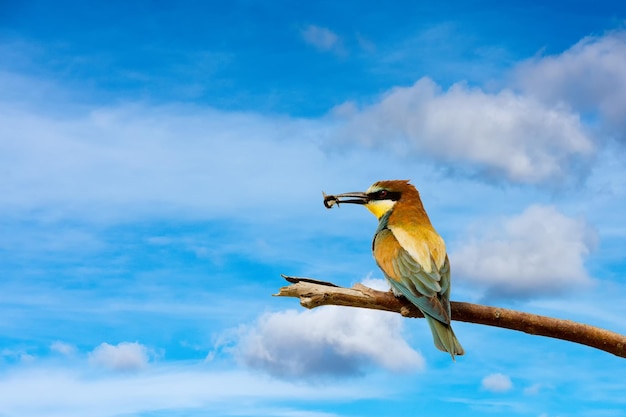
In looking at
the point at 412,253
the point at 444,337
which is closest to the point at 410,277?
the point at 412,253

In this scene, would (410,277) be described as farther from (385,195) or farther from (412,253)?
(385,195)

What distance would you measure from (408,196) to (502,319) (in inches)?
62.5

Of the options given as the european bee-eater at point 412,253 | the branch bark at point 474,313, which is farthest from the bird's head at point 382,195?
the branch bark at point 474,313

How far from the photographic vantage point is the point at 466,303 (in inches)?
235

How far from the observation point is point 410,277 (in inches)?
233

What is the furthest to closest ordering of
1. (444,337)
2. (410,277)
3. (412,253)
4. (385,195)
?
(385,195)
(412,253)
(410,277)
(444,337)

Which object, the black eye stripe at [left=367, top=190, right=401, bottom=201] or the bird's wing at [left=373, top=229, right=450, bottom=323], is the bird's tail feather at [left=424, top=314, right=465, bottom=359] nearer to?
the bird's wing at [left=373, top=229, right=450, bottom=323]

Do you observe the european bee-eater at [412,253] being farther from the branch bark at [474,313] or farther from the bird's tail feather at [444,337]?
the branch bark at [474,313]

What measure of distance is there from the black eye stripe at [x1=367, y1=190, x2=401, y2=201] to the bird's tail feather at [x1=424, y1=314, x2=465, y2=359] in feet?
5.41

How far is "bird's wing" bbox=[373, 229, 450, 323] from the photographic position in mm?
5633

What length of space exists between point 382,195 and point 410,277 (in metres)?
1.42

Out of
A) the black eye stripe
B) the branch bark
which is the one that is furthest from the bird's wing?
the black eye stripe

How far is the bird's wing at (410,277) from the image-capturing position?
5.63 m

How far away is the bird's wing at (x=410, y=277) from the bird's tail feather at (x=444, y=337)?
66 mm
